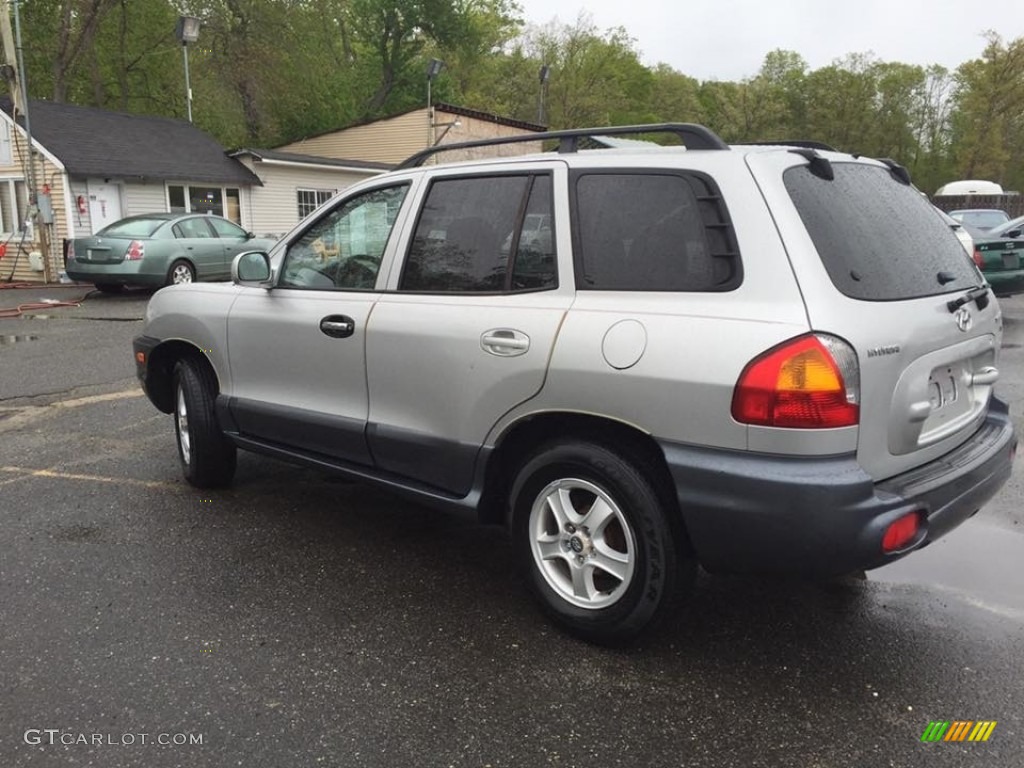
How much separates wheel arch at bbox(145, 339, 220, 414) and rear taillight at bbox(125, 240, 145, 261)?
36.4 feet

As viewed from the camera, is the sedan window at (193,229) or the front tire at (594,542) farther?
the sedan window at (193,229)

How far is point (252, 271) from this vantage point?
4098 mm

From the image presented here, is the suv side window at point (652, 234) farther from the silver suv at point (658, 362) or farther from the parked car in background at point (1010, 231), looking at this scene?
the parked car in background at point (1010, 231)

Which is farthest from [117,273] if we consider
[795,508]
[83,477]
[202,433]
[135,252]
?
[795,508]

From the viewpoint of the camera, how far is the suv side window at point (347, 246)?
12.3 feet

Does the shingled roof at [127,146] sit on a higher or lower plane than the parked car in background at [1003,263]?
higher

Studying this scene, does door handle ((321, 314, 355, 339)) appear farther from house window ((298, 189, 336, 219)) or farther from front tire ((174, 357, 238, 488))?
house window ((298, 189, 336, 219))

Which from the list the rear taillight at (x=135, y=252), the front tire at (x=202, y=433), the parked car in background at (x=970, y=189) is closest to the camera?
the front tire at (x=202, y=433)

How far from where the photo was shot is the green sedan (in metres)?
14.9

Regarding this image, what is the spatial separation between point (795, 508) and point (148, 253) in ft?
48.5

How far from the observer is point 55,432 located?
606 centimetres

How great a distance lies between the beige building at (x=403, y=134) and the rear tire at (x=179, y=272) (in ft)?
46.9

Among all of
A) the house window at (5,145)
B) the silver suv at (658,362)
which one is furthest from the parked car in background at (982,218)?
the house window at (5,145)

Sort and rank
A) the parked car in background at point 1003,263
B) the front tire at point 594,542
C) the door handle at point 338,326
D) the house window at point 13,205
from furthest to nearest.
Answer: the house window at point 13,205
the parked car in background at point 1003,263
the door handle at point 338,326
the front tire at point 594,542
